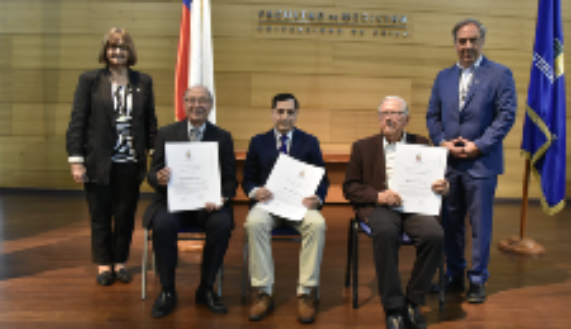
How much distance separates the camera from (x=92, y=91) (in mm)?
2693

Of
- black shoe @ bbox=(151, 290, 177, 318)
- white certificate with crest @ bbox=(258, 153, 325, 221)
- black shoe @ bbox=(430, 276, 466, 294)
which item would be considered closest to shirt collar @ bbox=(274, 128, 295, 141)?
white certificate with crest @ bbox=(258, 153, 325, 221)

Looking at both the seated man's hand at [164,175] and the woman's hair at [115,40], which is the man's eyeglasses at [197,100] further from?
the woman's hair at [115,40]

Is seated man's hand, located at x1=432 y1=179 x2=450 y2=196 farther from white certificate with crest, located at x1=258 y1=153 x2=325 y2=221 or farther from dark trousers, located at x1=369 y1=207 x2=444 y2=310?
white certificate with crest, located at x1=258 y1=153 x2=325 y2=221

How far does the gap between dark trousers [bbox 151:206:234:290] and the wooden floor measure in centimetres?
21

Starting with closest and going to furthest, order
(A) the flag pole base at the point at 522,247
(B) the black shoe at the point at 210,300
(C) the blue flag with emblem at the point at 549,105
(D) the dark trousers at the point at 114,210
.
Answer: (B) the black shoe at the point at 210,300 < (D) the dark trousers at the point at 114,210 < (C) the blue flag with emblem at the point at 549,105 < (A) the flag pole base at the point at 522,247

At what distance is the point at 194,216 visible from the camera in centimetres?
251

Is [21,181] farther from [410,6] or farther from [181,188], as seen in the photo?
[410,6]

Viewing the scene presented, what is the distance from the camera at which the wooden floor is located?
226 centimetres

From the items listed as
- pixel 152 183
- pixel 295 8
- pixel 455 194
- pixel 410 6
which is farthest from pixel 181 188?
pixel 410 6

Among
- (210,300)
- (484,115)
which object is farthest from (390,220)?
(210,300)

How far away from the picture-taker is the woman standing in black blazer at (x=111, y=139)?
8.70 ft

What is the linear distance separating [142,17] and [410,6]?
369cm

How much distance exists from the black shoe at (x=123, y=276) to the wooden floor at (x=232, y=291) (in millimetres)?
55

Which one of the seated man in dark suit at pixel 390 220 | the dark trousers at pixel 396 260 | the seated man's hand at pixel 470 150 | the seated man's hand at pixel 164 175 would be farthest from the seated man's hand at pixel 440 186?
the seated man's hand at pixel 164 175
